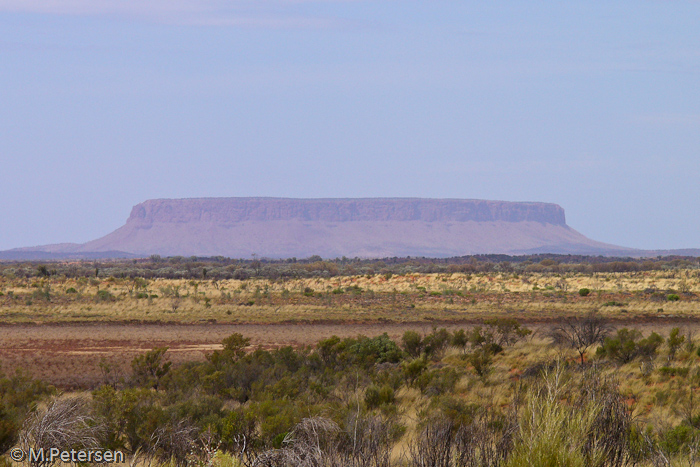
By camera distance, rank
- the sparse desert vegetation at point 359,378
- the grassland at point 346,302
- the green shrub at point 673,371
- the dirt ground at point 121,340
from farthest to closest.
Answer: the grassland at point 346,302, the dirt ground at point 121,340, the green shrub at point 673,371, the sparse desert vegetation at point 359,378

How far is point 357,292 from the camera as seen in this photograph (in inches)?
1927

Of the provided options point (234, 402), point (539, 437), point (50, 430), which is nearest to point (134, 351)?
point (234, 402)

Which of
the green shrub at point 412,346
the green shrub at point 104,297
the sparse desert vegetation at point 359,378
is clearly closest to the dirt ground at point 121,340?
the sparse desert vegetation at point 359,378

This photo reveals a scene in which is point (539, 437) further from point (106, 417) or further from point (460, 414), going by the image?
point (106, 417)

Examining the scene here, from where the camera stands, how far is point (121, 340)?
990 inches

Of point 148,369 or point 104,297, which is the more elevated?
point 148,369

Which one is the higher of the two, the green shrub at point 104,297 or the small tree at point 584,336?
the small tree at point 584,336

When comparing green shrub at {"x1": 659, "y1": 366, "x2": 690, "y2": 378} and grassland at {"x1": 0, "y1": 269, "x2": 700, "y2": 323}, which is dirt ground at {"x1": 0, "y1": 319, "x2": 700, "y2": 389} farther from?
green shrub at {"x1": 659, "y1": 366, "x2": 690, "y2": 378}

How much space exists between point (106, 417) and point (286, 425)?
2.68 metres

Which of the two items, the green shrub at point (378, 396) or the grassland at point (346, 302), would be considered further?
the grassland at point (346, 302)

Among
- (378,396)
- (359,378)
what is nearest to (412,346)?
(359,378)

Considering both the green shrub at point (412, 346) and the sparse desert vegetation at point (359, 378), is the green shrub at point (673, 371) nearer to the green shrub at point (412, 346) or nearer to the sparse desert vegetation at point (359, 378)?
the sparse desert vegetation at point (359, 378)

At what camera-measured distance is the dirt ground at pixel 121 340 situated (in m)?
18.4
